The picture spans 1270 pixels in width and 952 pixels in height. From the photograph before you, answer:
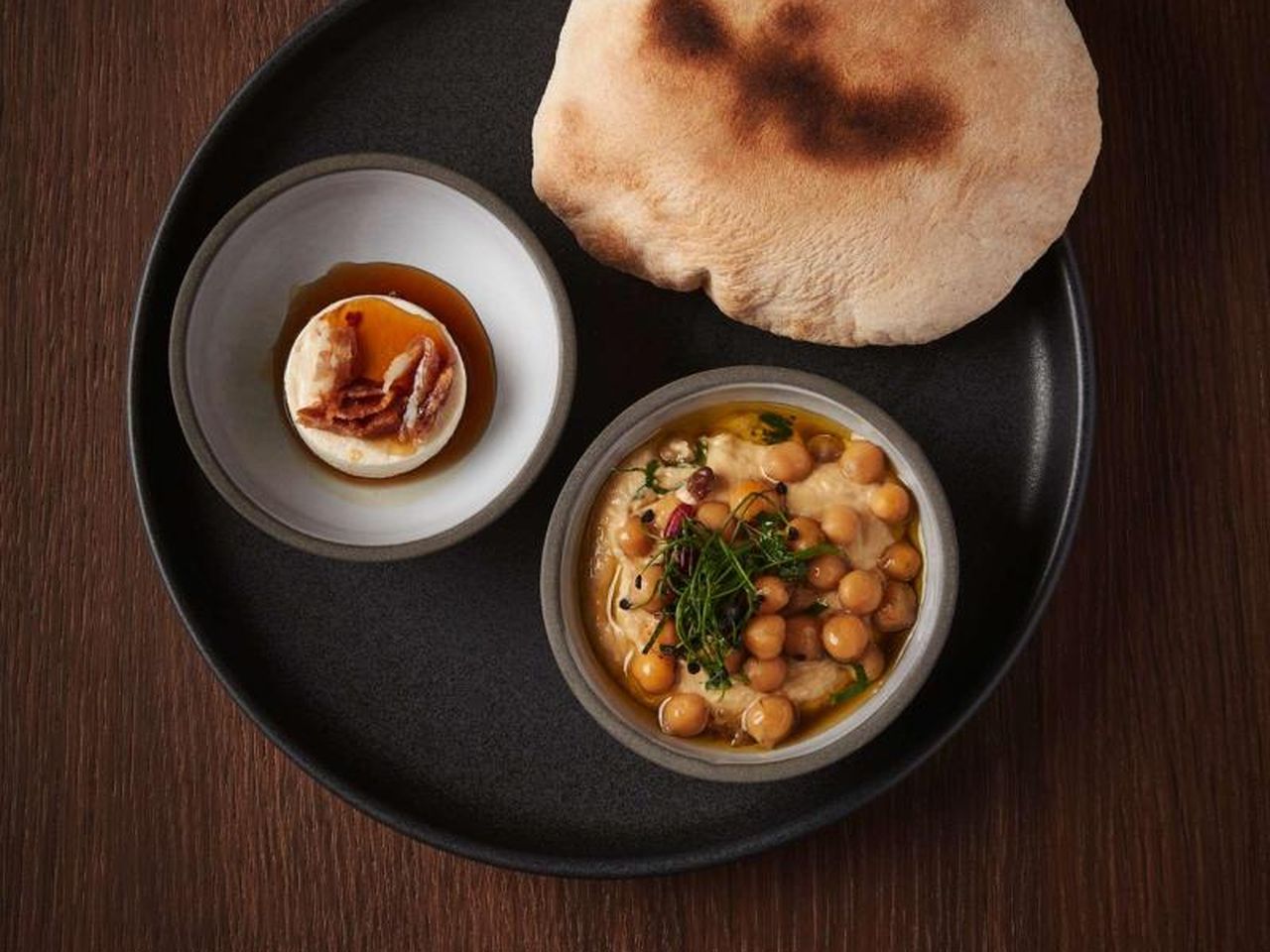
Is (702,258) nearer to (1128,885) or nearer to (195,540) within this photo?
(195,540)

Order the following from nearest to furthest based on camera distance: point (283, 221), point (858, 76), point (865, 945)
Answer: point (858, 76) → point (283, 221) → point (865, 945)

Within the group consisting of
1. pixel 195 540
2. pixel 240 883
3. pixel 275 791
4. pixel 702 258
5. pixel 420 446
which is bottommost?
pixel 240 883

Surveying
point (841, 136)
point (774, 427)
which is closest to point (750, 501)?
point (774, 427)

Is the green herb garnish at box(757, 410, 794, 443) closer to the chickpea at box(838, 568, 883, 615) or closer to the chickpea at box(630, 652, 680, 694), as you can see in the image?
the chickpea at box(838, 568, 883, 615)

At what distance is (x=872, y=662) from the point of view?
2.03m

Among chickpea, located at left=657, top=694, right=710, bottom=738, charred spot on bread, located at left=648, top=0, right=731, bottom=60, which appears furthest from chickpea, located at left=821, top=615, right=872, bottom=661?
charred spot on bread, located at left=648, top=0, right=731, bottom=60

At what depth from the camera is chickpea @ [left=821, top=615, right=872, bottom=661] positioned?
77.7 inches

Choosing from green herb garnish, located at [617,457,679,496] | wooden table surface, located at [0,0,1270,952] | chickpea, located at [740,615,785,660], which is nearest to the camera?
chickpea, located at [740,615,785,660]

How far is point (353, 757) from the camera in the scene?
7.23 feet

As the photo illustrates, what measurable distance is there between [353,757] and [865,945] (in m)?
0.99

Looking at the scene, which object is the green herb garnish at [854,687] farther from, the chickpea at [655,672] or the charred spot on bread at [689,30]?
the charred spot on bread at [689,30]

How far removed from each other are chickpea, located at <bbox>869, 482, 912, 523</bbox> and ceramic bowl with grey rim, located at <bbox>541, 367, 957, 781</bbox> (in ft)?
0.09

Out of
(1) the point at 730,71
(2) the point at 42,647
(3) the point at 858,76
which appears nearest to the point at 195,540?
(2) the point at 42,647

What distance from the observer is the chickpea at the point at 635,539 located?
2.02 m
